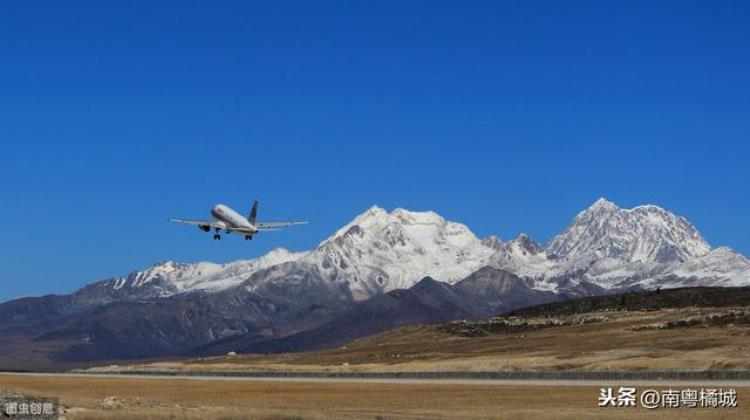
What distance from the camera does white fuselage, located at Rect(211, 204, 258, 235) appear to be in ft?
550

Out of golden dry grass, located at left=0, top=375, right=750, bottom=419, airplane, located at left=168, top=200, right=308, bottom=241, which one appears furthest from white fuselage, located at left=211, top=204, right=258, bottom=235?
golden dry grass, located at left=0, top=375, right=750, bottom=419

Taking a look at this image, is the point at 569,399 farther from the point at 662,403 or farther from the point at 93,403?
the point at 93,403

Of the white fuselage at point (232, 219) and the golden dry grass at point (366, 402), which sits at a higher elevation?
the white fuselage at point (232, 219)

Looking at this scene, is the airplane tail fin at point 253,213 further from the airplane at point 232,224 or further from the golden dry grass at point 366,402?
the golden dry grass at point 366,402

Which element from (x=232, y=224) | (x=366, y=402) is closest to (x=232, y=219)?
(x=232, y=224)

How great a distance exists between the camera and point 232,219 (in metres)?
168

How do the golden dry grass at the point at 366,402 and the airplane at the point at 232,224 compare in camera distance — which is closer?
the golden dry grass at the point at 366,402

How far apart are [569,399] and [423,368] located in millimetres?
66081

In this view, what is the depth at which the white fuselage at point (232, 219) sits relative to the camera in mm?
167500

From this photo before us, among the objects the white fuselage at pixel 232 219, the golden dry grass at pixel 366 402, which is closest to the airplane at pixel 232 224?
the white fuselage at pixel 232 219

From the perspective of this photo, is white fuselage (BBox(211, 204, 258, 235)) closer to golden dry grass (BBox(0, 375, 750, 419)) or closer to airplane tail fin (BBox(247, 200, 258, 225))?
airplane tail fin (BBox(247, 200, 258, 225))

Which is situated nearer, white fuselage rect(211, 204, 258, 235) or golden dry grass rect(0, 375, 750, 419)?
golden dry grass rect(0, 375, 750, 419)

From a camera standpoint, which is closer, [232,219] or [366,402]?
[366,402]

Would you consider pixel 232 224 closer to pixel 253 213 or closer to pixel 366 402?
pixel 253 213
